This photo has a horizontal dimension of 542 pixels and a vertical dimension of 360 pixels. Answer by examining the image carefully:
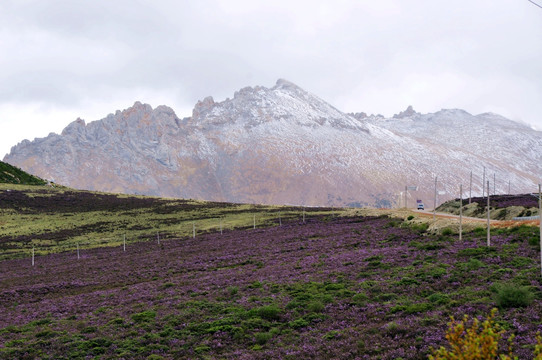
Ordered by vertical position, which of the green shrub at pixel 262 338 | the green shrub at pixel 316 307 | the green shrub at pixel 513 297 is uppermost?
the green shrub at pixel 513 297

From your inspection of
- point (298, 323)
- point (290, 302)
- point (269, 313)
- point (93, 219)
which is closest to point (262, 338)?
point (298, 323)

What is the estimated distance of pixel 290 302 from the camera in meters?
22.7

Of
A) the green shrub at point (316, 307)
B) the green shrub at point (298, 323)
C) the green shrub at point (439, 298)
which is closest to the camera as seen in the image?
the green shrub at point (298, 323)

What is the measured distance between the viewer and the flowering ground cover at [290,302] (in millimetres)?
16688

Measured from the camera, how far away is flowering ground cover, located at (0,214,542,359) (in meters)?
16.7

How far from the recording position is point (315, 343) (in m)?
16.6

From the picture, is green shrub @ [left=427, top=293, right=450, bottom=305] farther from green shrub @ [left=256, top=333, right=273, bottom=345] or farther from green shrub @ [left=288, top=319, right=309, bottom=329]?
Answer: green shrub @ [left=256, top=333, right=273, bottom=345]

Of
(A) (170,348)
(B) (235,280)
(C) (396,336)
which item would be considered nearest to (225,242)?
(B) (235,280)

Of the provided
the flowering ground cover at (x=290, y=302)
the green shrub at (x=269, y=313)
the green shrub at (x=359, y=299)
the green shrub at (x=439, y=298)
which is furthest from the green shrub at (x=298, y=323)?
the green shrub at (x=439, y=298)

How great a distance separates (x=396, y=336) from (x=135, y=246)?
5691 cm

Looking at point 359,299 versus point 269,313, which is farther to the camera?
point 359,299

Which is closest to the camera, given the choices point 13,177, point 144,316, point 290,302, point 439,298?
point 439,298

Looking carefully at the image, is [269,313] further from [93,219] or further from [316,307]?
[93,219]

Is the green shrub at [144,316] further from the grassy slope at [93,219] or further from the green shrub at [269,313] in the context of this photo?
the grassy slope at [93,219]
